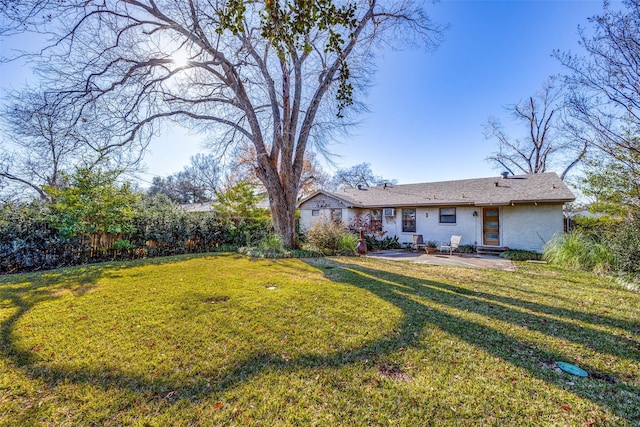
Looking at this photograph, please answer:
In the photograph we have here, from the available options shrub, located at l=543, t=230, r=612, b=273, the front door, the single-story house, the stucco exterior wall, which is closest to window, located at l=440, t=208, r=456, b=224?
the single-story house

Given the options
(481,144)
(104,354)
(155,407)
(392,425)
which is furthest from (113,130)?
(481,144)

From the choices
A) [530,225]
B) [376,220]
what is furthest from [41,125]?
[530,225]

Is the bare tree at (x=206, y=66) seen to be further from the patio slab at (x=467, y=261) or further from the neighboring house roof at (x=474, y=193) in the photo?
the neighboring house roof at (x=474, y=193)

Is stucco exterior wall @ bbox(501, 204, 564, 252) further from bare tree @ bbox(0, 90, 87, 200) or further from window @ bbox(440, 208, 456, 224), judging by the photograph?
bare tree @ bbox(0, 90, 87, 200)

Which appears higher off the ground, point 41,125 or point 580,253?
point 41,125

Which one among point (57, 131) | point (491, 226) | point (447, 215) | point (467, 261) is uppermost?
point (57, 131)

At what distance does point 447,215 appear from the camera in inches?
541

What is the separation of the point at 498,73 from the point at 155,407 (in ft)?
47.4

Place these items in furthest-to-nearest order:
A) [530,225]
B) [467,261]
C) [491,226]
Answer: [491,226] → [530,225] → [467,261]

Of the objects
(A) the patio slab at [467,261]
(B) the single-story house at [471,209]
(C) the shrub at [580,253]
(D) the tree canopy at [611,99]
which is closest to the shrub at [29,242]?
(A) the patio slab at [467,261]

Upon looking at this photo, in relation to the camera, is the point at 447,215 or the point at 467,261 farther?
the point at 447,215

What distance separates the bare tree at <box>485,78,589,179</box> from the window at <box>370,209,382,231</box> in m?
13.4

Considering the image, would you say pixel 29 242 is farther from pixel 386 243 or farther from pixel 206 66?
pixel 386 243

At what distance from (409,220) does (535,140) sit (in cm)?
1537
